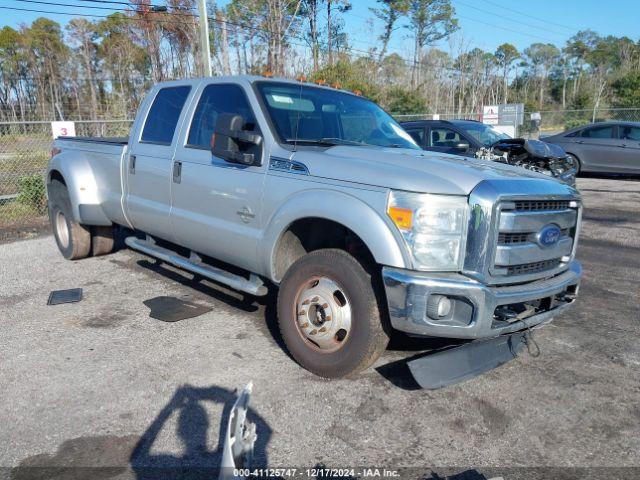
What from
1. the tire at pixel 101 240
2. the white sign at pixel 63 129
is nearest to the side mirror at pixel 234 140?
the tire at pixel 101 240

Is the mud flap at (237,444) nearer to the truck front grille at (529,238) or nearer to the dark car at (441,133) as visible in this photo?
the truck front grille at (529,238)

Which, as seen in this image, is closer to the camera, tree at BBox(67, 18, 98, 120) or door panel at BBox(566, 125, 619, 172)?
door panel at BBox(566, 125, 619, 172)

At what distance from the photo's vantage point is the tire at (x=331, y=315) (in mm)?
3342

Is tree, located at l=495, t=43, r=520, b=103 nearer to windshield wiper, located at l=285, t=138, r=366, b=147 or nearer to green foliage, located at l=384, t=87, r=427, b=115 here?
green foliage, located at l=384, t=87, r=427, b=115

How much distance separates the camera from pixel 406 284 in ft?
10.2

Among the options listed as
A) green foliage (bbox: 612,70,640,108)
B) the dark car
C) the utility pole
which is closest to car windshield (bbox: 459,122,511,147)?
the dark car

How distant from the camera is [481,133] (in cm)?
1070

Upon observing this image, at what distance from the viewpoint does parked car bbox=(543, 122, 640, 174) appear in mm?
13961

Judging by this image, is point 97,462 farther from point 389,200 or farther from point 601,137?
point 601,137

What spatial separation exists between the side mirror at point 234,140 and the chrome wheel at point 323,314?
43.3 inches

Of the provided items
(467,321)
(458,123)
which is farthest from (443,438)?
(458,123)

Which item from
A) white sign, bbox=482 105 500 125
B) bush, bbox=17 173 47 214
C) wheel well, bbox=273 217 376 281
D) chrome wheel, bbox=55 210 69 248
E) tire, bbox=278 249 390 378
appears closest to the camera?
tire, bbox=278 249 390 378

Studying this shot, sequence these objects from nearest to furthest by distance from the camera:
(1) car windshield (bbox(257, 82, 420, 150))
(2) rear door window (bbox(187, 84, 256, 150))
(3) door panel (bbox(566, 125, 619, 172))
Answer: (1) car windshield (bbox(257, 82, 420, 150)), (2) rear door window (bbox(187, 84, 256, 150)), (3) door panel (bbox(566, 125, 619, 172))

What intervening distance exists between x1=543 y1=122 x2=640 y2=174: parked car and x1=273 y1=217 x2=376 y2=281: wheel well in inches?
507
